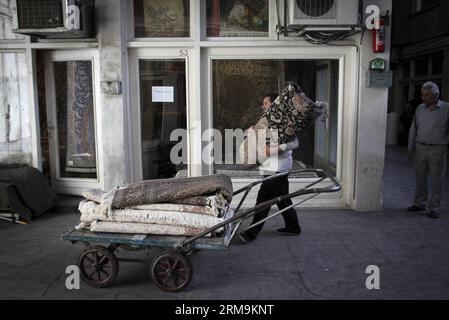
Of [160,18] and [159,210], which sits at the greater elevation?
[160,18]

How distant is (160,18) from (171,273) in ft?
14.1

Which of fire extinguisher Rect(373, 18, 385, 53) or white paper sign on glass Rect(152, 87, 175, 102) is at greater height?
fire extinguisher Rect(373, 18, 385, 53)

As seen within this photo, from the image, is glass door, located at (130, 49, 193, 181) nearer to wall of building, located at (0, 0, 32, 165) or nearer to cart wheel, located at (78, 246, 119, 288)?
wall of building, located at (0, 0, 32, 165)

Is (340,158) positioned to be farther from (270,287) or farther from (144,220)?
(144,220)

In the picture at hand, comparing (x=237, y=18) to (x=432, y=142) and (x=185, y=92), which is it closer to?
(x=185, y=92)

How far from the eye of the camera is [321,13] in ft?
20.7

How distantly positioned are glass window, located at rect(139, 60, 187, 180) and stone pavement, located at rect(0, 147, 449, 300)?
157 cm

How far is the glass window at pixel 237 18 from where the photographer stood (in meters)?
7.02

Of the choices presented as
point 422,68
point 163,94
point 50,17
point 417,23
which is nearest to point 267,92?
point 163,94

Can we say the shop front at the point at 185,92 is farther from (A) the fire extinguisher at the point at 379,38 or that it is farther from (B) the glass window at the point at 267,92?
(A) the fire extinguisher at the point at 379,38

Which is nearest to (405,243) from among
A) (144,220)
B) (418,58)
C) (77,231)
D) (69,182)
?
(144,220)

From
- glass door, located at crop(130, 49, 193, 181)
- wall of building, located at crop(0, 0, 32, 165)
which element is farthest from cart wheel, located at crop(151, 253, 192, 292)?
wall of building, located at crop(0, 0, 32, 165)

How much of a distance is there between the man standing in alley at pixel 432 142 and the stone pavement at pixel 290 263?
18.8 inches

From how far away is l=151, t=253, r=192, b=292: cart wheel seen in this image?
423 centimetres
